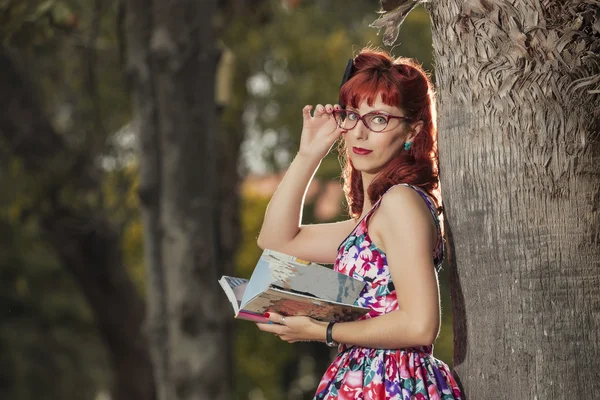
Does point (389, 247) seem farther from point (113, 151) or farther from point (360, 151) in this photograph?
point (113, 151)

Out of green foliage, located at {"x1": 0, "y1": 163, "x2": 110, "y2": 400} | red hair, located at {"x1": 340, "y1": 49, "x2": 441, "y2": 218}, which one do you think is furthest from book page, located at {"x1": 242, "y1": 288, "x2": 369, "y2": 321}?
green foliage, located at {"x1": 0, "y1": 163, "x2": 110, "y2": 400}

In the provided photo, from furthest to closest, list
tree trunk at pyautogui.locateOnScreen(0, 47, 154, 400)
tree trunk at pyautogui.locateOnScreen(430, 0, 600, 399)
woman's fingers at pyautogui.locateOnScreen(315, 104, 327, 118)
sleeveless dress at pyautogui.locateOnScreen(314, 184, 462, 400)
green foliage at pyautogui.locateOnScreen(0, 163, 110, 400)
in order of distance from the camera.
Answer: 1. green foliage at pyautogui.locateOnScreen(0, 163, 110, 400)
2. tree trunk at pyautogui.locateOnScreen(0, 47, 154, 400)
3. woman's fingers at pyautogui.locateOnScreen(315, 104, 327, 118)
4. sleeveless dress at pyautogui.locateOnScreen(314, 184, 462, 400)
5. tree trunk at pyautogui.locateOnScreen(430, 0, 600, 399)

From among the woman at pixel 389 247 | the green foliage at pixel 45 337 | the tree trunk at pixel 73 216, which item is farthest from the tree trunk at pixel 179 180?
the green foliage at pixel 45 337

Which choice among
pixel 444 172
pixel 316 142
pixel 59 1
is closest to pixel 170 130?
pixel 59 1

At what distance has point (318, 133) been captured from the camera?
153 inches

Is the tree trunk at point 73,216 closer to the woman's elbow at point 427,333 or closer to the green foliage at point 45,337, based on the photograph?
the woman's elbow at point 427,333

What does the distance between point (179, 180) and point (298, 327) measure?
4455 mm

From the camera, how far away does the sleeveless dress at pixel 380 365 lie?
10.9ft

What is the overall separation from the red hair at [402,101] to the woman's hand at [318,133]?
25 centimetres

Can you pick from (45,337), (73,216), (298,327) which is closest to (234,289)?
(298,327)

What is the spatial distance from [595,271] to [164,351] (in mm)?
5223

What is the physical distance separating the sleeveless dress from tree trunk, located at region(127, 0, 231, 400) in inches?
173

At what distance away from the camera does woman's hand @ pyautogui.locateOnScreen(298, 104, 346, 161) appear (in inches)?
152

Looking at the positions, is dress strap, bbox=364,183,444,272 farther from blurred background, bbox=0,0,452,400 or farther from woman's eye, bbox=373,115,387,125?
blurred background, bbox=0,0,452,400
